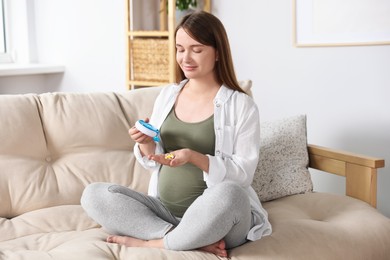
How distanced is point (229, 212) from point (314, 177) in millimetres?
1574

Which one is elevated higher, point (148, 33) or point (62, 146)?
point (148, 33)

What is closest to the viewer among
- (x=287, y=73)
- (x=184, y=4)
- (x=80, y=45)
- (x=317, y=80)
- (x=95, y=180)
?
(x=95, y=180)

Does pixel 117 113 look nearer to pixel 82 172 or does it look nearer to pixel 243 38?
pixel 82 172

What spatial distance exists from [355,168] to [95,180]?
0.96 meters

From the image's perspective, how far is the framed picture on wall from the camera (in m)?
2.99

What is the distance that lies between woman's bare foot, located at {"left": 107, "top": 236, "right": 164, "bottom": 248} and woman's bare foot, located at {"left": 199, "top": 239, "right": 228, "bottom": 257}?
5.1 inches

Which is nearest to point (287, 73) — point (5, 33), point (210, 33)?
point (210, 33)

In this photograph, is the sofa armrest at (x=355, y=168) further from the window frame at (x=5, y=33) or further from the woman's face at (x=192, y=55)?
the window frame at (x=5, y=33)

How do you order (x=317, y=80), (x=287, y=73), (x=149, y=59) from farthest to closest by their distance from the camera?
(x=149, y=59) → (x=287, y=73) → (x=317, y=80)

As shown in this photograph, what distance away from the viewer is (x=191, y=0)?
3598 millimetres

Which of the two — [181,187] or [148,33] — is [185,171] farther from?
[148,33]

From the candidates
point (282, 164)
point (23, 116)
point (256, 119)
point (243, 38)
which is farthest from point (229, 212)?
point (243, 38)

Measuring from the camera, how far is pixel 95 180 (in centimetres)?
244

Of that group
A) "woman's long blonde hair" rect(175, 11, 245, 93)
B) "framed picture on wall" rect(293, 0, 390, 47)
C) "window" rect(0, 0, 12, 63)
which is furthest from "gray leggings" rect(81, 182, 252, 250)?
"window" rect(0, 0, 12, 63)
